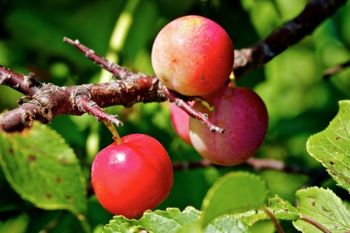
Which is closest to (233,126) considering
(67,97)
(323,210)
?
(323,210)

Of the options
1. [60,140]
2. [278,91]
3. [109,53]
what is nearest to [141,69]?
[109,53]

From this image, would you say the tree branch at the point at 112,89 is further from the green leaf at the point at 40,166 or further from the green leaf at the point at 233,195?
the green leaf at the point at 233,195

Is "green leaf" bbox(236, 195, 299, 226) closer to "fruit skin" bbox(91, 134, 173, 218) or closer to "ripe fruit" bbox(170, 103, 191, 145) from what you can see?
"fruit skin" bbox(91, 134, 173, 218)

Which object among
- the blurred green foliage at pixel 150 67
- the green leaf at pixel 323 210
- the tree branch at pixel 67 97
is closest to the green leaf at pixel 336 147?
the green leaf at pixel 323 210

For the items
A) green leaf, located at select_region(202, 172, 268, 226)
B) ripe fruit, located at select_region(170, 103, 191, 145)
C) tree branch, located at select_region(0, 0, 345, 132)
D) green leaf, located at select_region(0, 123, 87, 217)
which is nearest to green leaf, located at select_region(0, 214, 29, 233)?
ripe fruit, located at select_region(170, 103, 191, 145)

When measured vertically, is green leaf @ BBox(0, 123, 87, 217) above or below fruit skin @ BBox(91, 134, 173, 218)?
above

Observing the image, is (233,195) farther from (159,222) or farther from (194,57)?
(194,57)

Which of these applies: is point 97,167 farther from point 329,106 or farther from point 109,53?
point 329,106
